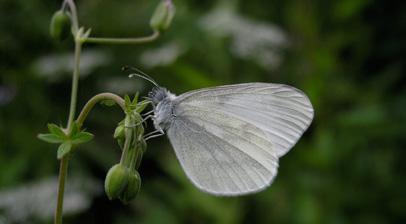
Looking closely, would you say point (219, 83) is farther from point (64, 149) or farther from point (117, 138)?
point (64, 149)

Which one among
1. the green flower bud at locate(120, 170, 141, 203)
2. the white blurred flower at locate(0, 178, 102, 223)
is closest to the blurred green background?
the white blurred flower at locate(0, 178, 102, 223)

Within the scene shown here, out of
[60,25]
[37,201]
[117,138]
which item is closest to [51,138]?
[117,138]

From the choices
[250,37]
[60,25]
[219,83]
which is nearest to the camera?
[60,25]

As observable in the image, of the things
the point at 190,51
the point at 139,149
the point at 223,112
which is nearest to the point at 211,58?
the point at 190,51

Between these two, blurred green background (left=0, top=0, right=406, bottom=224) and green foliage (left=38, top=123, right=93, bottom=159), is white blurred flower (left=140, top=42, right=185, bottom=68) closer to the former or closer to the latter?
blurred green background (left=0, top=0, right=406, bottom=224)

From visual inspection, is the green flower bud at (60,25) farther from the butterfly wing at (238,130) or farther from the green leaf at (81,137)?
the green leaf at (81,137)

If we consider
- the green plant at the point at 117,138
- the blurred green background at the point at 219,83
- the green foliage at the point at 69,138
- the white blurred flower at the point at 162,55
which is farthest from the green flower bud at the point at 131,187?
the white blurred flower at the point at 162,55
